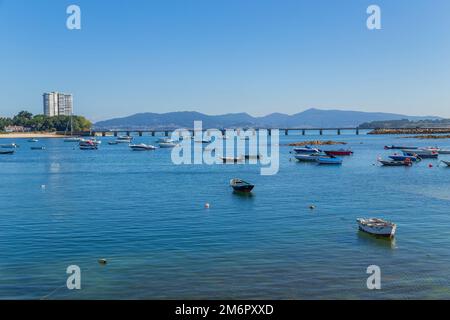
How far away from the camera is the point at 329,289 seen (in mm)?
21406

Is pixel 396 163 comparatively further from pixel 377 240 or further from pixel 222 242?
pixel 222 242

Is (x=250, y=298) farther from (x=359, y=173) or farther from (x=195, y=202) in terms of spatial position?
(x=359, y=173)

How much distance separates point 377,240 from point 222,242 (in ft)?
32.0

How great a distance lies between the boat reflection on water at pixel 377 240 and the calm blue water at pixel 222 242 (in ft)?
0.40

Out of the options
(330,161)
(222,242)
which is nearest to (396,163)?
(330,161)

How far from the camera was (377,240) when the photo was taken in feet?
99.3

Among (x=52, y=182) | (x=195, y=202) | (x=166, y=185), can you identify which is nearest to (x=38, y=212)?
(x=195, y=202)

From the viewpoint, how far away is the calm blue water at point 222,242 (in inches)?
863

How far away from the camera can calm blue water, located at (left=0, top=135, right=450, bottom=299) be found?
863 inches

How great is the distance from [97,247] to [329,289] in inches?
568

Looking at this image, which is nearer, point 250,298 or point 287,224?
point 250,298


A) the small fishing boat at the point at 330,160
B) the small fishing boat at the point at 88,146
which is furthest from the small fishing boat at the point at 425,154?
the small fishing boat at the point at 88,146

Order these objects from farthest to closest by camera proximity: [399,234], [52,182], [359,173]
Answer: [359,173] < [52,182] < [399,234]

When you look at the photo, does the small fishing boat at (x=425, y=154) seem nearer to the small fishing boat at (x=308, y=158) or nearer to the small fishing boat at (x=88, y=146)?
the small fishing boat at (x=308, y=158)
